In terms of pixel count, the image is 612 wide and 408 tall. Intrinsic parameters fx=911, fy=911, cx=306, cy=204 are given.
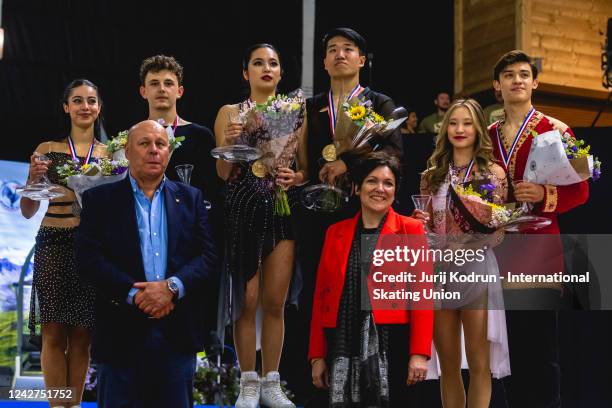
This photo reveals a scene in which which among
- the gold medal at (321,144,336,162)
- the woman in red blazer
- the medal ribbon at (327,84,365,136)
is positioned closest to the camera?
the woman in red blazer

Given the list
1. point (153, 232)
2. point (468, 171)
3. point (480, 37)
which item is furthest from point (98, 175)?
point (480, 37)

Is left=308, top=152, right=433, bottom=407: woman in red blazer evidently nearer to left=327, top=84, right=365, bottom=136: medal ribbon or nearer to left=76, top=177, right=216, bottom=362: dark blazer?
left=327, top=84, right=365, bottom=136: medal ribbon

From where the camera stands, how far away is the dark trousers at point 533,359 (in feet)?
13.4

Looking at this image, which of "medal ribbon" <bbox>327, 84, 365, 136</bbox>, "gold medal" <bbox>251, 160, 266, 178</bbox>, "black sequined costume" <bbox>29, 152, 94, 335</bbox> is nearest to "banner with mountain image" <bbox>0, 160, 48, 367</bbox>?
"black sequined costume" <bbox>29, 152, 94, 335</bbox>

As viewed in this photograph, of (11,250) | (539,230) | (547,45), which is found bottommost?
(539,230)

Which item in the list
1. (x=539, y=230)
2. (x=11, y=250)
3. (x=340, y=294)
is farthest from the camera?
(x=11, y=250)

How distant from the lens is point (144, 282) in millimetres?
3477

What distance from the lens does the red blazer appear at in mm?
3619

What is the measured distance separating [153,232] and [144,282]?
0.23m

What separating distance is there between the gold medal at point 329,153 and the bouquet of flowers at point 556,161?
883 mm

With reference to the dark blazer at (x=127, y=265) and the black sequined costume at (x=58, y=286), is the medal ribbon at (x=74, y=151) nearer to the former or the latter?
the black sequined costume at (x=58, y=286)

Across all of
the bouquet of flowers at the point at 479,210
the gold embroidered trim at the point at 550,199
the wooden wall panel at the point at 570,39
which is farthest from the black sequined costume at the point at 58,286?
the wooden wall panel at the point at 570,39

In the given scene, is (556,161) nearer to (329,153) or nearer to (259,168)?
(329,153)

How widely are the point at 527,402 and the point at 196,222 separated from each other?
1.71 meters
